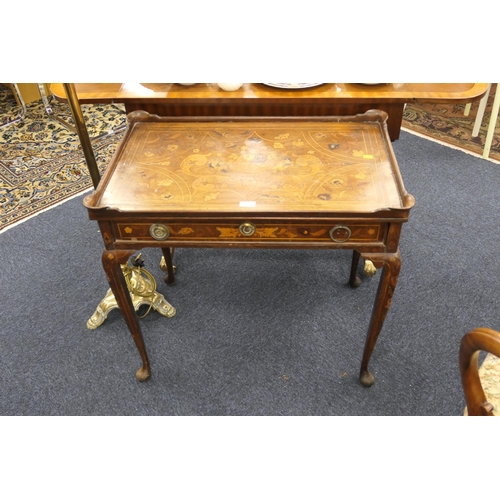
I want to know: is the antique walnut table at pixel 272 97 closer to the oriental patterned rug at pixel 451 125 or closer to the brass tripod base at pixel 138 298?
the brass tripod base at pixel 138 298

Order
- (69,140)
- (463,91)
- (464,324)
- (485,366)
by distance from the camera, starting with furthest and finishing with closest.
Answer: (69,140), (464,324), (463,91), (485,366)

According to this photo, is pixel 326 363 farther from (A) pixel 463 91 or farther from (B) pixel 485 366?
(A) pixel 463 91

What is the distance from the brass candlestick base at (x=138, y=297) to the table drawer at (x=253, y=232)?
1.75 feet

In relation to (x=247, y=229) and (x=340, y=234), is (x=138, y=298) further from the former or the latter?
(x=340, y=234)

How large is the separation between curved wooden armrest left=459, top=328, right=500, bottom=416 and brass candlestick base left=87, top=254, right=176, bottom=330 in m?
1.29

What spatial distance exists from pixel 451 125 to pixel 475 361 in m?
2.70

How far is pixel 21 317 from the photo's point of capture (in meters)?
2.09

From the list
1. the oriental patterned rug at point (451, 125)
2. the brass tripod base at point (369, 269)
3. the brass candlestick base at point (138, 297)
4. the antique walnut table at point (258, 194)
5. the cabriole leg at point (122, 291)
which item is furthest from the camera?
the oriental patterned rug at point (451, 125)

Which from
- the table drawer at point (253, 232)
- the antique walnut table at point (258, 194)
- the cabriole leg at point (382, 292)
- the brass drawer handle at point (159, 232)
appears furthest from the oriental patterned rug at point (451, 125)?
the brass drawer handle at point (159, 232)

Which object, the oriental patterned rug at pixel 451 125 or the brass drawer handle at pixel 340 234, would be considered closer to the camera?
the brass drawer handle at pixel 340 234

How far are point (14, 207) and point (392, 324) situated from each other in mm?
2083

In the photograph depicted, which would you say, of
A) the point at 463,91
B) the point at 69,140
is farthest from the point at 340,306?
the point at 69,140

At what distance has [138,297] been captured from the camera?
2.02m

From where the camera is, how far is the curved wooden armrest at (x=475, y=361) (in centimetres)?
89
